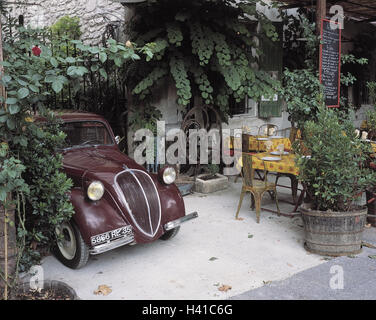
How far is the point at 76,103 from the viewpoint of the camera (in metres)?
8.22

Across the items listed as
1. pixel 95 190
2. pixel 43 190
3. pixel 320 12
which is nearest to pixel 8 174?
pixel 43 190

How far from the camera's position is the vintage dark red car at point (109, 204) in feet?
14.5

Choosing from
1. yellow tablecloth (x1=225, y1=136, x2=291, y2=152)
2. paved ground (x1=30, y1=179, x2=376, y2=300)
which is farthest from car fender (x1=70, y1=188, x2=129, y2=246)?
yellow tablecloth (x1=225, y1=136, x2=291, y2=152)

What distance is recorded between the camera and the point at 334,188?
4793mm

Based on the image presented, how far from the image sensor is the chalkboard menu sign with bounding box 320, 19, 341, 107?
7.16 m

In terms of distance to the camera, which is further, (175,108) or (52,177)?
(175,108)

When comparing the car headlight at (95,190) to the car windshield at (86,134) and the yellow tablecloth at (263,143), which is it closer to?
the car windshield at (86,134)

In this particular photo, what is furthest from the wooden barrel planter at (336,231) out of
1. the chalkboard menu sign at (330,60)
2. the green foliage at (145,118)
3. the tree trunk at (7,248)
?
the green foliage at (145,118)

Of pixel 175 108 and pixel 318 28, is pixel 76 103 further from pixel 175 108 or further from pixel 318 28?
pixel 318 28

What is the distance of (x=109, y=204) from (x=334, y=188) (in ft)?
8.40

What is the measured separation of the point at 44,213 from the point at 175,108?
4.92 m

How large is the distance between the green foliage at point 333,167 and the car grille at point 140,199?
5.88 ft
